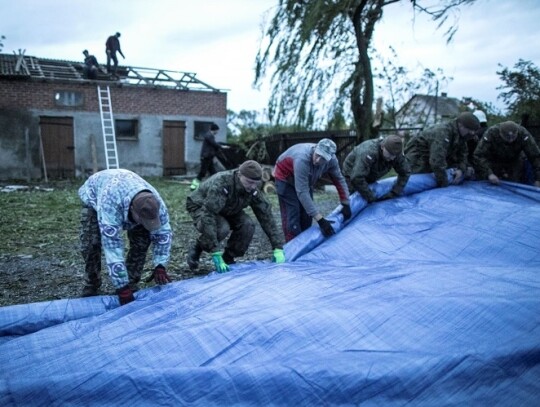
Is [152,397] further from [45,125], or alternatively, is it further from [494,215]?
[45,125]

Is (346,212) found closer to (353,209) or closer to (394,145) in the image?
(353,209)

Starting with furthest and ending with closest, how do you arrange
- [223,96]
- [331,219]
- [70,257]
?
1. [223,96]
2. [70,257]
3. [331,219]

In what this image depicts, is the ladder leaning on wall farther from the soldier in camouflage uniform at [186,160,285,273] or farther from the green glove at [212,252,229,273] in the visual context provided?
the green glove at [212,252,229,273]

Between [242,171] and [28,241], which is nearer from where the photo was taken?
[242,171]

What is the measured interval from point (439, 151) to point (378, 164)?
2.18ft

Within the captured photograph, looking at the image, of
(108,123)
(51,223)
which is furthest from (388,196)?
(108,123)

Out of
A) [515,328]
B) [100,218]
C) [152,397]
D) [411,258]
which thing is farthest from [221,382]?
[411,258]

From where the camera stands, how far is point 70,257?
474 centimetres

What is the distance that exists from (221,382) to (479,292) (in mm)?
1259

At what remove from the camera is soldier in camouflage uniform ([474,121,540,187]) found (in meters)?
4.26

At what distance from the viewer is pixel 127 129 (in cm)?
1445

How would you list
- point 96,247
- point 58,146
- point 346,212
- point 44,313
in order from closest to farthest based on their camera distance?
point 44,313 < point 96,247 < point 346,212 < point 58,146

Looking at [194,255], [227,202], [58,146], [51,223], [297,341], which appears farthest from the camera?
[58,146]

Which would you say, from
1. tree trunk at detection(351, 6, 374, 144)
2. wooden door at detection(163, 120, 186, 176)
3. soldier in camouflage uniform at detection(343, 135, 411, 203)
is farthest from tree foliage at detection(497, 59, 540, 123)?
wooden door at detection(163, 120, 186, 176)
